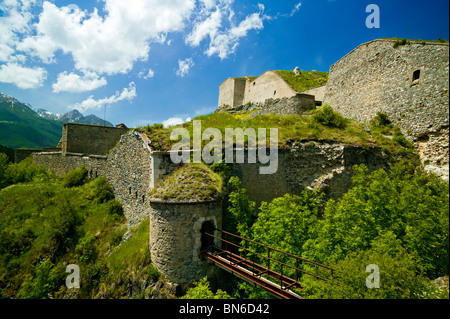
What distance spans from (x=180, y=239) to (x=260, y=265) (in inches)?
135

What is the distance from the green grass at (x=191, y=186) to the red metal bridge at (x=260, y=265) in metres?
1.71

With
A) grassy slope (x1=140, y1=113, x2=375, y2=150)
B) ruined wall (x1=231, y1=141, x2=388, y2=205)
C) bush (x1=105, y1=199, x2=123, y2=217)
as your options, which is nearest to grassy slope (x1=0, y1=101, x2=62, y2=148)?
bush (x1=105, y1=199, x2=123, y2=217)

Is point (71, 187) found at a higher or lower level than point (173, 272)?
higher

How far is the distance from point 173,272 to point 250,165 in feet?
21.2

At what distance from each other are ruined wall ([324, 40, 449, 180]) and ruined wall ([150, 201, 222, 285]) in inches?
449

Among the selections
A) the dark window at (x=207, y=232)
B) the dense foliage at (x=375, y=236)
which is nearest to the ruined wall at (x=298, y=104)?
the dense foliage at (x=375, y=236)

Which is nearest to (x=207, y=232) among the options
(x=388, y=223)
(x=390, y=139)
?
(x=388, y=223)

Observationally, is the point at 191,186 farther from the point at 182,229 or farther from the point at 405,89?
the point at 405,89

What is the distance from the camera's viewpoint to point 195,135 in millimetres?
13609

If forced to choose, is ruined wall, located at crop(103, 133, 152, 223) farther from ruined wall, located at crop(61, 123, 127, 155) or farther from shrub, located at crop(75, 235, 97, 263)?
ruined wall, located at crop(61, 123, 127, 155)

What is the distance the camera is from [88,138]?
2422 centimetres
